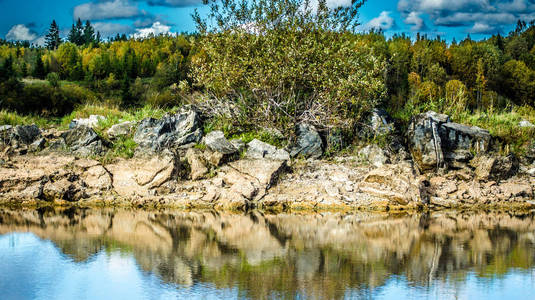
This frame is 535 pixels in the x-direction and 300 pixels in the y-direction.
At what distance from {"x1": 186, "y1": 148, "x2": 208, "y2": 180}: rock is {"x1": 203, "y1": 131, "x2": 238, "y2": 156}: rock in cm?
44

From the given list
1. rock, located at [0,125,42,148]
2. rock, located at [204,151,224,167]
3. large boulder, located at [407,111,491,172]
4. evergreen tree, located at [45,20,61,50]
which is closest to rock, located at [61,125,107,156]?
rock, located at [0,125,42,148]

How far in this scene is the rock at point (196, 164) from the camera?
48.2 ft

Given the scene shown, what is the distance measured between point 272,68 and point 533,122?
913cm

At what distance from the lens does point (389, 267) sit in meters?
8.50

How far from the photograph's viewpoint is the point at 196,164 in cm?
1486

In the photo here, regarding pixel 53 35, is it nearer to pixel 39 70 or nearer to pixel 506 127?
pixel 39 70

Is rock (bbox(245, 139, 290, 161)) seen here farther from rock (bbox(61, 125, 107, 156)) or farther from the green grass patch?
the green grass patch

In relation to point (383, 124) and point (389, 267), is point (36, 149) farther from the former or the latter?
point (389, 267)

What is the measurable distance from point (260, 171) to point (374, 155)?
11.5ft

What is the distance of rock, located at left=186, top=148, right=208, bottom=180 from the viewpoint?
48.2ft

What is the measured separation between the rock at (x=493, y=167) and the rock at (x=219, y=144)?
7114 mm

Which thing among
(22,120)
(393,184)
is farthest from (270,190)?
(22,120)

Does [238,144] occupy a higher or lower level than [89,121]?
lower

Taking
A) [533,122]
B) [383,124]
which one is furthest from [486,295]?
[533,122]
